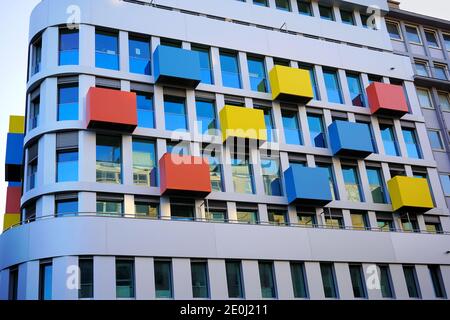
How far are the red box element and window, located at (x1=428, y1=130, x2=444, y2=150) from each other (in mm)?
23660

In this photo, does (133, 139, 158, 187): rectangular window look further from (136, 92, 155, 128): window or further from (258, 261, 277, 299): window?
(258, 261, 277, 299): window

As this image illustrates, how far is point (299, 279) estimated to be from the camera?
2638 centimetres

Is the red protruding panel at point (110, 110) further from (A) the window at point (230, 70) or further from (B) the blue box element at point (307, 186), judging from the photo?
(B) the blue box element at point (307, 186)

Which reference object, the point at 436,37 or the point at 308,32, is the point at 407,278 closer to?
the point at 308,32

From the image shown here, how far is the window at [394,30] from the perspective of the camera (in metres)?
37.8

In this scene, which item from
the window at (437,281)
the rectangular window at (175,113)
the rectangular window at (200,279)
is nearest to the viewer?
the rectangular window at (200,279)

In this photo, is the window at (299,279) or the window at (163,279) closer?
the window at (163,279)

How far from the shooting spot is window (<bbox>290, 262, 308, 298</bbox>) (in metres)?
26.1

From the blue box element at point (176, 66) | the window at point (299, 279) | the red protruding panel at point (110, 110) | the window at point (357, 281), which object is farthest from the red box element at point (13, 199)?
the window at point (357, 281)

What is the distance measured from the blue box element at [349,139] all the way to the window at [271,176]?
3284 millimetres

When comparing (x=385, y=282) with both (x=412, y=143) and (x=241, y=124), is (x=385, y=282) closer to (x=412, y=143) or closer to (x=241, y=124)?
(x=412, y=143)

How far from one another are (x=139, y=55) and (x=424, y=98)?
1806 cm
